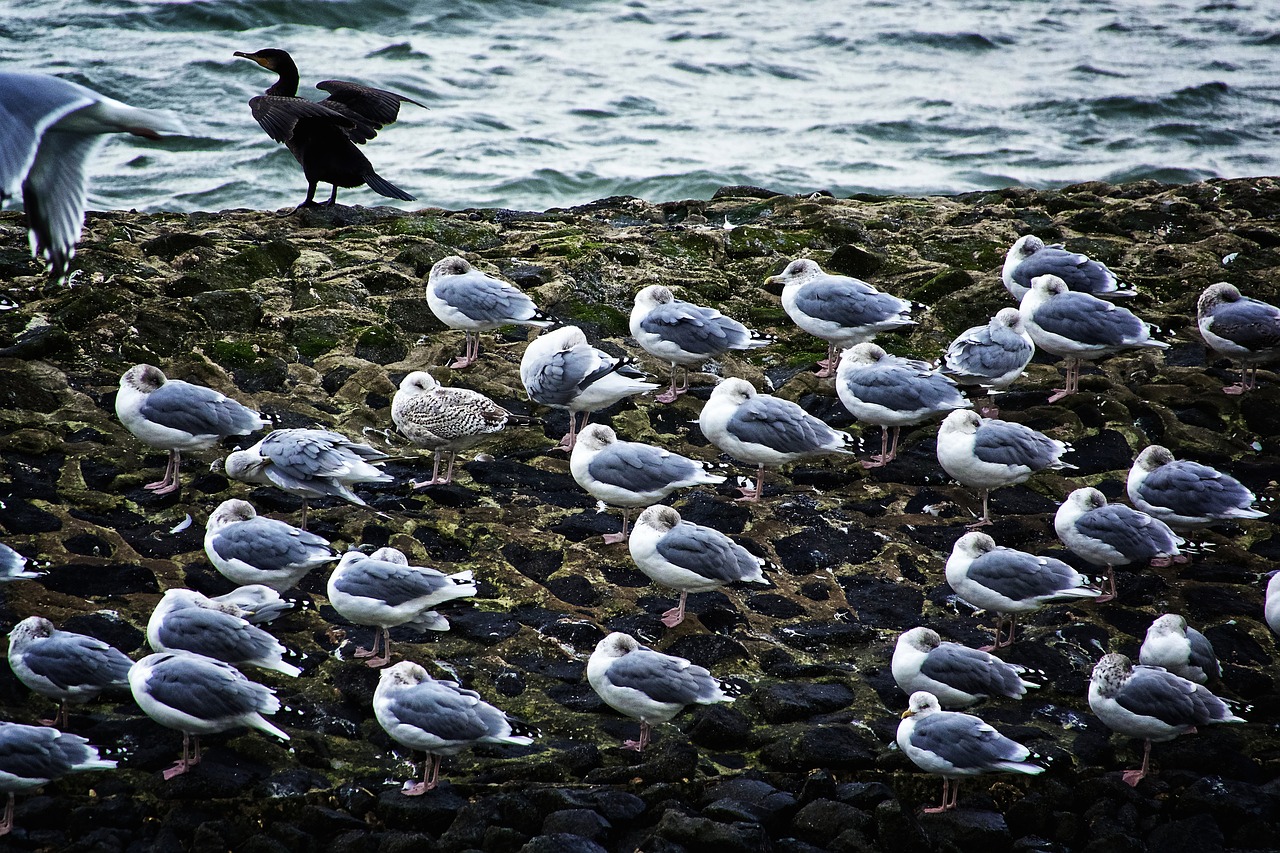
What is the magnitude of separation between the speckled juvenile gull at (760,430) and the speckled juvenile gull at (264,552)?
7.89 ft

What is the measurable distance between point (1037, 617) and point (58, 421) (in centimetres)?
599

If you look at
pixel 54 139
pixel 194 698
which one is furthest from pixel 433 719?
pixel 54 139

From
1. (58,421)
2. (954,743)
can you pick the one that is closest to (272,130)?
(58,421)

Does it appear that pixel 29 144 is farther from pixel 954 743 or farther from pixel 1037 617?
pixel 1037 617

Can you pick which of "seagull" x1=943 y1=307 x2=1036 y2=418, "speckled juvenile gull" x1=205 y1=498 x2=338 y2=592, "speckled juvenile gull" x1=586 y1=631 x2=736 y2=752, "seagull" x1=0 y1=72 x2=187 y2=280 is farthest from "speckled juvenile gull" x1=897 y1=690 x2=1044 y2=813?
"seagull" x1=0 y1=72 x2=187 y2=280

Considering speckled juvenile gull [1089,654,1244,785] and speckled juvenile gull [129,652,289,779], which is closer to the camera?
speckled juvenile gull [129,652,289,779]

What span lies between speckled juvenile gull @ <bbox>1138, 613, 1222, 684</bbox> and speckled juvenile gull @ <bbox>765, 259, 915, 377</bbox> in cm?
306

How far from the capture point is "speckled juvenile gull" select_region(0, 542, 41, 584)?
19.4 feet

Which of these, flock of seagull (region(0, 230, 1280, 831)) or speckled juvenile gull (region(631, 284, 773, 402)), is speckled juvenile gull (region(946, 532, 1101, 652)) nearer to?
flock of seagull (region(0, 230, 1280, 831))

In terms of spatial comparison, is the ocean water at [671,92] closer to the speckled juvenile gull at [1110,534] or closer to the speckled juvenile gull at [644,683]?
the speckled juvenile gull at [1110,534]

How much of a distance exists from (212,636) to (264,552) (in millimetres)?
651

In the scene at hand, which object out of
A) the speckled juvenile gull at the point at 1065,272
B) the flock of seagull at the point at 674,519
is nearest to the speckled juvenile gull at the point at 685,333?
the flock of seagull at the point at 674,519

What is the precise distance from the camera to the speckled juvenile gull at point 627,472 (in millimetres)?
6906

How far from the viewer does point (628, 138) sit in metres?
20.0
